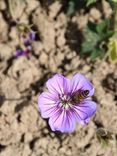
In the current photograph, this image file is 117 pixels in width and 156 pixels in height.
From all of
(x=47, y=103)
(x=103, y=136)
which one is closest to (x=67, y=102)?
(x=47, y=103)

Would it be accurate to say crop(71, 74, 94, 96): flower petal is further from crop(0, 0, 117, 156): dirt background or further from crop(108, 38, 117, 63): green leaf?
crop(108, 38, 117, 63): green leaf

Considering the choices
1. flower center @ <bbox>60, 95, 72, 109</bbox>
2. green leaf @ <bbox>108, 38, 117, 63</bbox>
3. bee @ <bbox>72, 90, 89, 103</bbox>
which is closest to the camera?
bee @ <bbox>72, 90, 89, 103</bbox>

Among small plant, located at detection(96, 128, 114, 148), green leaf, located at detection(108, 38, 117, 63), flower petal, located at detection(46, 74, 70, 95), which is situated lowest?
small plant, located at detection(96, 128, 114, 148)

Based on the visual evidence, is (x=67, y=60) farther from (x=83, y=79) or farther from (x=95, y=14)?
(x=83, y=79)

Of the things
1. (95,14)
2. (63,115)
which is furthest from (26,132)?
(95,14)

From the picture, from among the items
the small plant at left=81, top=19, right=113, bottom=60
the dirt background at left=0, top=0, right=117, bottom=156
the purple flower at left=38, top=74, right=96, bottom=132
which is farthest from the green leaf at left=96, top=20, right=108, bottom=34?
the purple flower at left=38, top=74, right=96, bottom=132

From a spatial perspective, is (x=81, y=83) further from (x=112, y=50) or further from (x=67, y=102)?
(x=112, y=50)
